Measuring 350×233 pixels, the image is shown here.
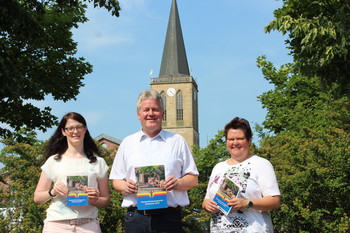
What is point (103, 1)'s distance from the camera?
50.2 feet

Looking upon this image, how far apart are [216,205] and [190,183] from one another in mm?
242

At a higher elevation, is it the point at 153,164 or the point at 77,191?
the point at 153,164

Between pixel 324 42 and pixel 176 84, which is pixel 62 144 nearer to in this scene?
pixel 324 42

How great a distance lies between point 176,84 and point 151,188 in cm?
8522

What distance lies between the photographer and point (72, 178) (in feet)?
12.1

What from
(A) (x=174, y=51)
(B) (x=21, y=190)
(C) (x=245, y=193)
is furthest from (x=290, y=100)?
(A) (x=174, y=51)

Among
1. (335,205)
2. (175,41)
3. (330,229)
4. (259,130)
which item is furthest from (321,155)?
(175,41)

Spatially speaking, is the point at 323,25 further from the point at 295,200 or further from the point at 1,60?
the point at 1,60

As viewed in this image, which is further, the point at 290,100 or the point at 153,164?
the point at 290,100

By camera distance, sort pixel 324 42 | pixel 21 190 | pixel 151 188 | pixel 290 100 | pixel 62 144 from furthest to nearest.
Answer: pixel 290 100 → pixel 324 42 → pixel 21 190 → pixel 62 144 → pixel 151 188

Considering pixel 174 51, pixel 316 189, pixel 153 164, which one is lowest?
pixel 153 164

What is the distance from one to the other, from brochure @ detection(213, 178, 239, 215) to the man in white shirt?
0.21 meters

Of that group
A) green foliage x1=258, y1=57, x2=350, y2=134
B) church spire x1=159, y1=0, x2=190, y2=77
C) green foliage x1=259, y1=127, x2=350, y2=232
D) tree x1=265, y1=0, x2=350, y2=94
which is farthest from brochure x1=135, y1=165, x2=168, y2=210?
church spire x1=159, y1=0, x2=190, y2=77

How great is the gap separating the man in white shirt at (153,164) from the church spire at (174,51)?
83.7 metres
